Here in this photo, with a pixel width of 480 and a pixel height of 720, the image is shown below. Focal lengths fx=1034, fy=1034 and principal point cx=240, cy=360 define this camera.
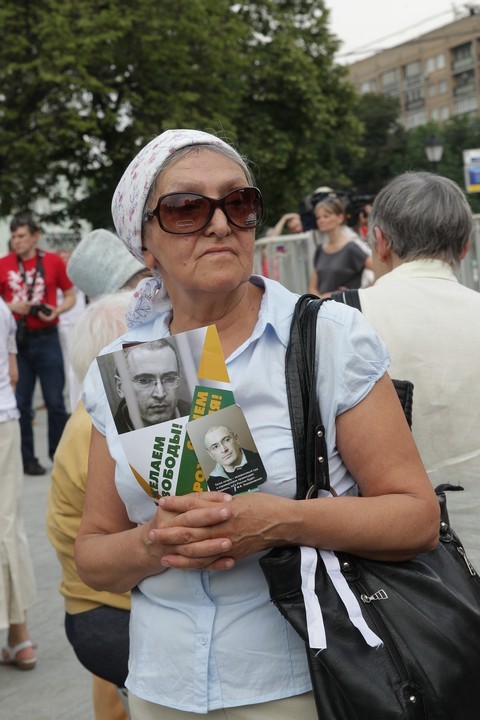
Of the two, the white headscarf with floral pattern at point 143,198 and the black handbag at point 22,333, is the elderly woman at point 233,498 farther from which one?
the black handbag at point 22,333

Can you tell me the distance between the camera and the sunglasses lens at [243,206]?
2.08 metres

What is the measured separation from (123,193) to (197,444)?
0.69 m

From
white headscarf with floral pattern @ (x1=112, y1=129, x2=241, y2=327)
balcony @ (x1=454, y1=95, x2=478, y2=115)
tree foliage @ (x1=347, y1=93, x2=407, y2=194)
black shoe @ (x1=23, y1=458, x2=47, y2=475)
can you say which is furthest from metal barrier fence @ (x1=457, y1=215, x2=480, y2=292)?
balcony @ (x1=454, y1=95, x2=478, y2=115)

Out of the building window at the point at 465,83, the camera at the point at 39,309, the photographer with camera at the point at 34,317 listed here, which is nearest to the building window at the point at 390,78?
the building window at the point at 465,83

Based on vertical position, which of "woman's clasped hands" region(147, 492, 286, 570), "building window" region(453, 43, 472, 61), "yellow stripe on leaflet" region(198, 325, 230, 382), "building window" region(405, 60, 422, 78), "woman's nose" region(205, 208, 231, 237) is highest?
"building window" region(453, 43, 472, 61)

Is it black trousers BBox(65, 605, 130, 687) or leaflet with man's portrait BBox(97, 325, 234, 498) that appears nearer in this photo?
leaflet with man's portrait BBox(97, 325, 234, 498)

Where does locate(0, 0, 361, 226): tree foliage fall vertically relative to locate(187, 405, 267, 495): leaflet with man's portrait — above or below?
above

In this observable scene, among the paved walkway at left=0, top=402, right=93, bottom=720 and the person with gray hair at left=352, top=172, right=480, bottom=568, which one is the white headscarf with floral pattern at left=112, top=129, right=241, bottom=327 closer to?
the person with gray hair at left=352, top=172, right=480, bottom=568

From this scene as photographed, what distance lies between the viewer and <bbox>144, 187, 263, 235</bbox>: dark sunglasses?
81.4 inches

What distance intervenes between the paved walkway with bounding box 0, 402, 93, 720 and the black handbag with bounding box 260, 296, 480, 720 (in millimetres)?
3007

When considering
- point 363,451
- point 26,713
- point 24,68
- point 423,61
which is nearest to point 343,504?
point 363,451

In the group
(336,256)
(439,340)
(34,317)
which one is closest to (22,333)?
(34,317)

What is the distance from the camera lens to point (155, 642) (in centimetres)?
205

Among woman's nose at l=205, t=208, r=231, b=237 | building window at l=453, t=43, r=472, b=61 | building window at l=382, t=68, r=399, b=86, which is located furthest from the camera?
building window at l=382, t=68, r=399, b=86
